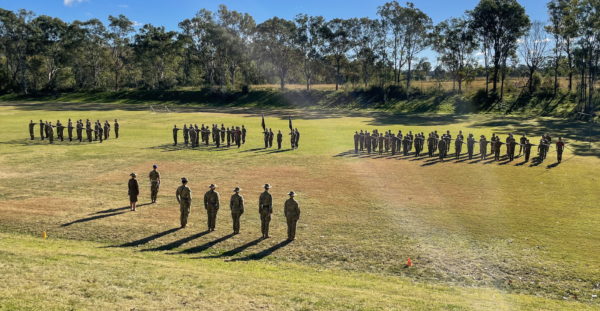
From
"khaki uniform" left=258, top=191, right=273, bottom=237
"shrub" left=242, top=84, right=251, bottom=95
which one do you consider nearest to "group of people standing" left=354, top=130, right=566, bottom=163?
"khaki uniform" left=258, top=191, right=273, bottom=237

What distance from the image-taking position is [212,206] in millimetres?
12328

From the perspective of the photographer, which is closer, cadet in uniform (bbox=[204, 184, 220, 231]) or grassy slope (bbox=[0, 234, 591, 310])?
grassy slope (bbox=[0, 234, 591, 310])

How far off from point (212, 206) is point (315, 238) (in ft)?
9.98

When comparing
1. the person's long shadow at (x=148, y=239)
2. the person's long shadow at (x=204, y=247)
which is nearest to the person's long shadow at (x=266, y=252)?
the person's long shadow at (x=204, y=247)

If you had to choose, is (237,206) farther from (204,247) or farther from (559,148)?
(559,148)

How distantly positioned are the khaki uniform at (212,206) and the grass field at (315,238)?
0.40 metres

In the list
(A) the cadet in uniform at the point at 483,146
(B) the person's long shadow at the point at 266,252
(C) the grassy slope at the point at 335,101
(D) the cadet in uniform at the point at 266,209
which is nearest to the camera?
(B) the person's long shadow at the point at 266,252

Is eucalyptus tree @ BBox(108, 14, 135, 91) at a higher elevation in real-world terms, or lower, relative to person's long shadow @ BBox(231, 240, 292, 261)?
higher

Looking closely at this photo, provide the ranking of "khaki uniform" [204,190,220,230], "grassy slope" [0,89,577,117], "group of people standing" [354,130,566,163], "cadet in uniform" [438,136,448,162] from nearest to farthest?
"khaki uniform" [204,190,220,230]
"group of people standing" [354,130,566,163]
"cadet in uniform" [438,136,448,162]
"grassy slope" [0,89,577,117]

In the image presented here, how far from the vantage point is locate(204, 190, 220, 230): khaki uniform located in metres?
12.3

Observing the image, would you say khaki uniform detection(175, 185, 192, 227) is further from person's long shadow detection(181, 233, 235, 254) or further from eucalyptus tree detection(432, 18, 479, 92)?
eucalyptus tree detection(432, 18, 479, 92)

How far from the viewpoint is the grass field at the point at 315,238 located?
7.96 metres

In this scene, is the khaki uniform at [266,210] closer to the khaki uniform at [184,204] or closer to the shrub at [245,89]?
the khaki uniform at [184,204]

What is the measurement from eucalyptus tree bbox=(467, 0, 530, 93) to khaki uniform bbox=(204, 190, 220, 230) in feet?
184
